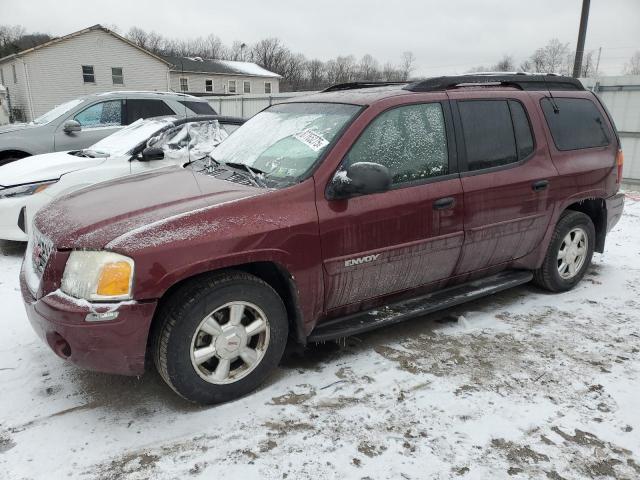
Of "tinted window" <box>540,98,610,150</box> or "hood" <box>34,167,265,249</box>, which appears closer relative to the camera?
"hood" <box>34,167,265,249</box>

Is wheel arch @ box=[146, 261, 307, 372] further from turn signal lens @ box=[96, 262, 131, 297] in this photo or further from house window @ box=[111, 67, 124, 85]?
house window @ box=[111, 67, 124, 85]

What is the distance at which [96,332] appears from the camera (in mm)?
2453

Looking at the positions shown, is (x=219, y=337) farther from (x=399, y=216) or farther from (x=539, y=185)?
(x=539, y=185)

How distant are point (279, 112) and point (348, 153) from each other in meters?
1.07

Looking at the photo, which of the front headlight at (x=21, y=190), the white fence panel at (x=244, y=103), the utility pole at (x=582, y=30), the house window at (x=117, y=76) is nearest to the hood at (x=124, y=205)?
Answer: the front headlight at (x=21, y=190)

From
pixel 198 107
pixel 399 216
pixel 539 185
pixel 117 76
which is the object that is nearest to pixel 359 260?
pixel 399 216

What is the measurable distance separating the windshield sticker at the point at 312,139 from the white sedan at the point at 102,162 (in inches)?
82.8

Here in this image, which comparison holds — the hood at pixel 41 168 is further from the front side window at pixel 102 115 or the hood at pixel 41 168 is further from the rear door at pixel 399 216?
the rear door at pixel 399 216

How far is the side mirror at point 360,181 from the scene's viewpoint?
2.86 meters

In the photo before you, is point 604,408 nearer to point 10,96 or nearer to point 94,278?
→ point 94,278

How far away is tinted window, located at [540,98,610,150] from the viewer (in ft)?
13.9

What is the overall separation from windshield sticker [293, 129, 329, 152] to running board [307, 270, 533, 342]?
45.1 inches

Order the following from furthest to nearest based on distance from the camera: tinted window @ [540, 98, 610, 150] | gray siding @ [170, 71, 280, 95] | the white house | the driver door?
gray siding @ [170, 71, 280, 95] < the white house < the driver door < tinted window @ [540, 98, 610, 150]

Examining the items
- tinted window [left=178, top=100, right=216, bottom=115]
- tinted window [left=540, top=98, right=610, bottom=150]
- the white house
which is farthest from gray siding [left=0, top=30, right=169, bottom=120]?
tinted window [left=540, top=98, right=610, bottom=150]
